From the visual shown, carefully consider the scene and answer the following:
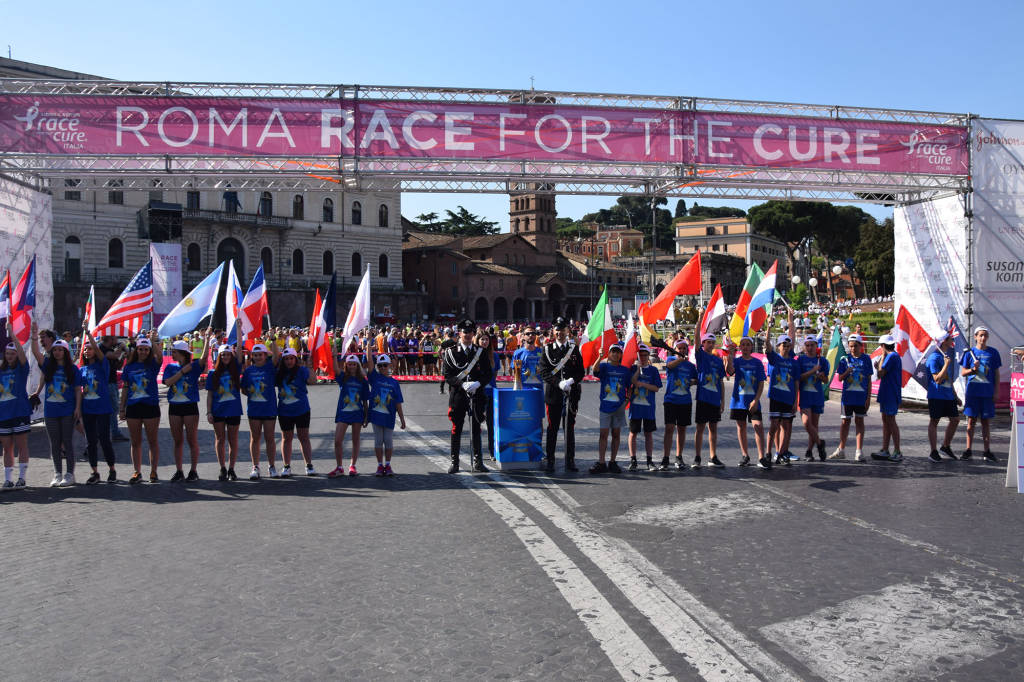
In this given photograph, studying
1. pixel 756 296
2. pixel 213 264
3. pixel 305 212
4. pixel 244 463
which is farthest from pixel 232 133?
pixel 305 212

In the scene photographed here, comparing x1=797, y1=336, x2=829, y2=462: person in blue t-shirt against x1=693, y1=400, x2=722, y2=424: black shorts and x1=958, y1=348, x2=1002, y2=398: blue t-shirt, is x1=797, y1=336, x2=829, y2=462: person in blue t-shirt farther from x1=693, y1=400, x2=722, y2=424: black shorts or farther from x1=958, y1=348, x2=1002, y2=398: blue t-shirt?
x1=958, y1=348, x2=1002, y2=398: blue t-shirt

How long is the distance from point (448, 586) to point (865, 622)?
8.44ft

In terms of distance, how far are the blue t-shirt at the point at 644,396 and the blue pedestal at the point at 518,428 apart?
3.76 feet

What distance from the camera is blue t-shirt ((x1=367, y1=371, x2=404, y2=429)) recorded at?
9672mm

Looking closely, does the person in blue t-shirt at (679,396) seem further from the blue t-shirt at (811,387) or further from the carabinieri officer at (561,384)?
the blue t-shirt at (811,387)

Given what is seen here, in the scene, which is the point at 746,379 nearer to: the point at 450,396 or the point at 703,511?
the point at 703,511

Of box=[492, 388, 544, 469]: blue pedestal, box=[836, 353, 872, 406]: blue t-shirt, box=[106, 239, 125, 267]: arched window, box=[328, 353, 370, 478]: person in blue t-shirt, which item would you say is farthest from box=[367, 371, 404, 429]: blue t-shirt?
box=[106, 239, 125, 267]: arched window

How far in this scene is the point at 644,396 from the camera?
1029 centimetres

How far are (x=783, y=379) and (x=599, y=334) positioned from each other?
10.7ft

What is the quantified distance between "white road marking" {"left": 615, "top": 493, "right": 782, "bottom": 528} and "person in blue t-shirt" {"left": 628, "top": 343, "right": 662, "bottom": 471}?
5.91 feet

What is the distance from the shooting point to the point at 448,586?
18.1 ft

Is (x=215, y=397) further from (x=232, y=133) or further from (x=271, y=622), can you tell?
(x=232, y=133)

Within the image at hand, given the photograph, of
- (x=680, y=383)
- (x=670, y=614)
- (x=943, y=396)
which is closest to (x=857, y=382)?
(x=943, y=396)

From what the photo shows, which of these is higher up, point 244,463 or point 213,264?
point 213,264
